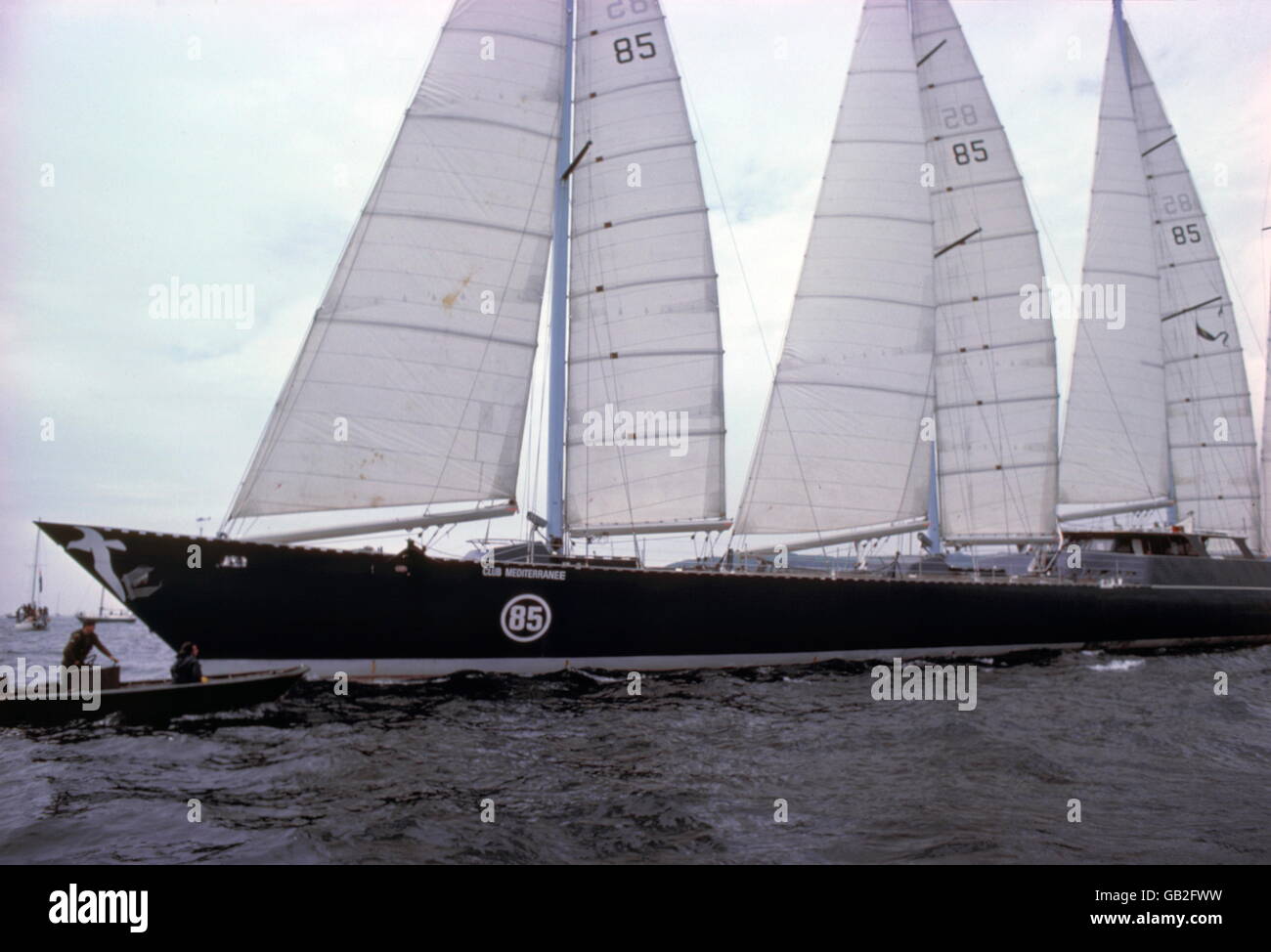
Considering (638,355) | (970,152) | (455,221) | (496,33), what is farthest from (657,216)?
(970,152)

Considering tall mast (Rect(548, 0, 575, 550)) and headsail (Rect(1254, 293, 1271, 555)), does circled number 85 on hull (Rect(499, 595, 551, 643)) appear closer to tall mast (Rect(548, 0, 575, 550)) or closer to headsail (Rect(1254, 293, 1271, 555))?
tall mast (Rect(548, 0, 575, 550))

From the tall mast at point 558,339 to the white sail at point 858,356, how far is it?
6011mm

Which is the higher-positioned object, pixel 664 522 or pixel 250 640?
pixel 664 522

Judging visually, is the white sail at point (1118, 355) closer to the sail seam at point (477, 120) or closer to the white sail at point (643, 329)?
the white sail at point (643, 329)

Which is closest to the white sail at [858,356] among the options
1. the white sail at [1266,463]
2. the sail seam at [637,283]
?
the sail seam at [637,283]

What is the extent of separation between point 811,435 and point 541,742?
48.7 ft

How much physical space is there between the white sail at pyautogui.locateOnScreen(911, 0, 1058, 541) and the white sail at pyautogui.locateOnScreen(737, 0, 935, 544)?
333cm

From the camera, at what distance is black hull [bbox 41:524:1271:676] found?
16062mm

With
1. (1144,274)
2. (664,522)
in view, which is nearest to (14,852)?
(664,522)

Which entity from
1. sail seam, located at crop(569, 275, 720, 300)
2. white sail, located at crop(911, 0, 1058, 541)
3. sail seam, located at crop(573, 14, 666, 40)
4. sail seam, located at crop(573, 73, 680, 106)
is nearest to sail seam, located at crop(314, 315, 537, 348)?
sail seam, located at crop(569, 275, 720, 300)

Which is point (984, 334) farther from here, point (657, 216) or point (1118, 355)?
point (657, 216)

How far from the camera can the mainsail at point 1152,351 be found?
A: 103 feet

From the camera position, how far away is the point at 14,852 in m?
8.43
